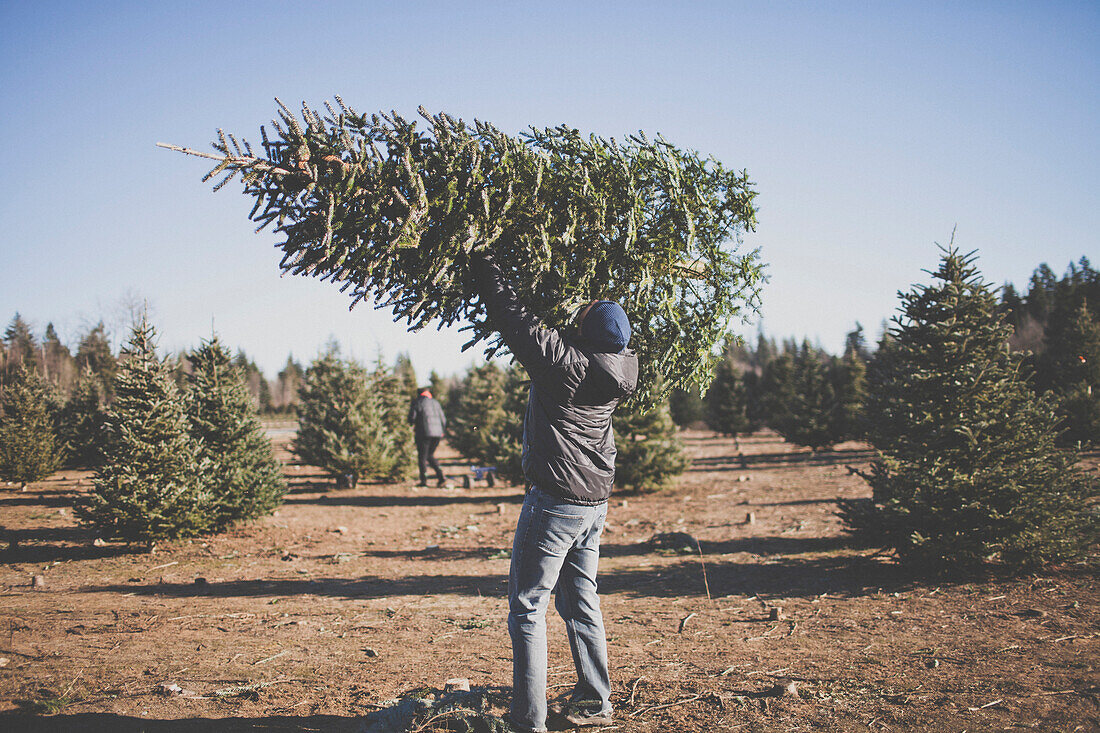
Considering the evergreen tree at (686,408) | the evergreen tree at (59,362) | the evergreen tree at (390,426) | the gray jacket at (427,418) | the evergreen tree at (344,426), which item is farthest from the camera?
the evergreen tree at (59,362)

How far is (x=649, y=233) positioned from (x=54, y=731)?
4.50 meters

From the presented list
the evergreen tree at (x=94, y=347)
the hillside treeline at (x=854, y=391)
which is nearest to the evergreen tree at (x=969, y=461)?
the hillside treeline at (x=854, y=391)

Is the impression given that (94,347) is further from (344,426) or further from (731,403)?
(731,403)

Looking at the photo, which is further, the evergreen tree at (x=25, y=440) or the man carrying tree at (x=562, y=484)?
the evergreen tree at (x=25, y=440)

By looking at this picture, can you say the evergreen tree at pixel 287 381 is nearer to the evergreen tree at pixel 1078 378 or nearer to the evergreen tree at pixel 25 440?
the evergreen tree at pixel 25 440

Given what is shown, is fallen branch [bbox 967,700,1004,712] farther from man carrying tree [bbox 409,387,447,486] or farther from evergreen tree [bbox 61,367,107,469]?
evergreen tree [bbox 61,367,107,469]

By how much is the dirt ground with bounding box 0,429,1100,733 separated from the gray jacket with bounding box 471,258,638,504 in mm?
1552

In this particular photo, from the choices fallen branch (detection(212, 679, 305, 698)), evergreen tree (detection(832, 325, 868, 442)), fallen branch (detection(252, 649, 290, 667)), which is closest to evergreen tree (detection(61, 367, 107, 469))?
fallen branch (detection(252, 649, 290, 667))

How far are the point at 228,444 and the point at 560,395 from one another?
9.15 meters

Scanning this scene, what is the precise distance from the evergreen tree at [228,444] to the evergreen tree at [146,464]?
0.44 m

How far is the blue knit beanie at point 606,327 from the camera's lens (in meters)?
3.44

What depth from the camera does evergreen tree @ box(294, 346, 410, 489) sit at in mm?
16609

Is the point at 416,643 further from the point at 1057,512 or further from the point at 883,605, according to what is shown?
the point at 1057,512

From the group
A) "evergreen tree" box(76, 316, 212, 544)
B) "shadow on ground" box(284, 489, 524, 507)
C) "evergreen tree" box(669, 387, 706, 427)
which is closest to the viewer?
"evergreen tree" box(76, 316, 212, 544)
